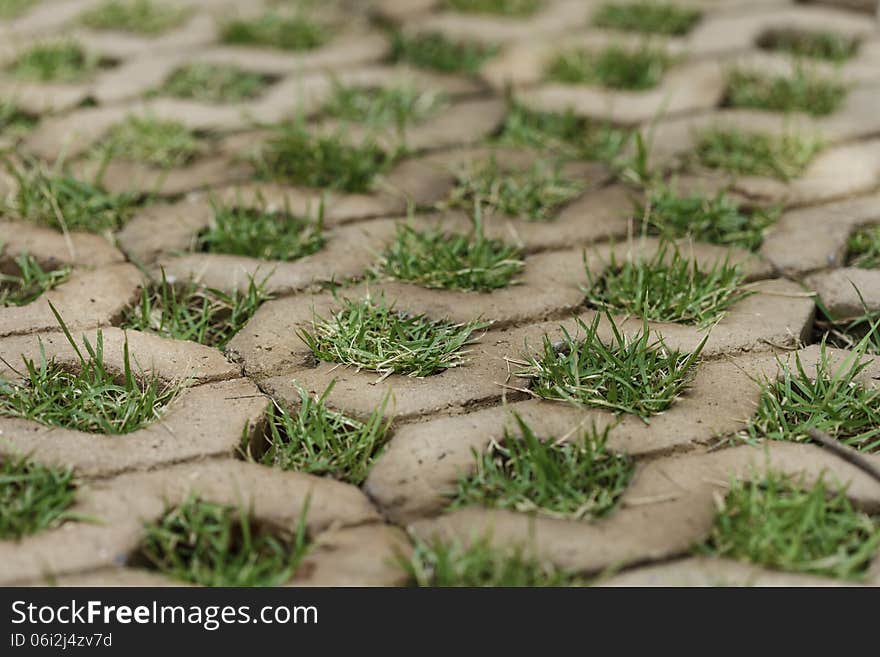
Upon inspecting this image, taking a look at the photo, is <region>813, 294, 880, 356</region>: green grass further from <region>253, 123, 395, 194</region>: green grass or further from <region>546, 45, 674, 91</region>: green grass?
<region>546, 45, 674, 91</region>: green grass

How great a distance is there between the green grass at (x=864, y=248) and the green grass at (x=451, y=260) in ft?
2.07

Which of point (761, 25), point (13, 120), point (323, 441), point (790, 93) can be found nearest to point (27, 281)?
point (323, 441)

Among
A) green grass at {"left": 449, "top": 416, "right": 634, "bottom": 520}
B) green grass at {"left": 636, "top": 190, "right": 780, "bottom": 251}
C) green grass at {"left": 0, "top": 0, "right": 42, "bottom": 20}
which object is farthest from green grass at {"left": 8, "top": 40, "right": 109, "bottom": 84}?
green grass at {"left": 449, "top": 416, "right": 634, "bottom": 520}

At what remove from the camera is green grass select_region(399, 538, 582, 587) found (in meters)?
1.50

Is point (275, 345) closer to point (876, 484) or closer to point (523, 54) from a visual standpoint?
point (876, 484)

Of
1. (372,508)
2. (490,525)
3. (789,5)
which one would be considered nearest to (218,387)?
(372,508)

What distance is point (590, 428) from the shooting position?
69.7 inches

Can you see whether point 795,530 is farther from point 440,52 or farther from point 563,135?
point 440,52

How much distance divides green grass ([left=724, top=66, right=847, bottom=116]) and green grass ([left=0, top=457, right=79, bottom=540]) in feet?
6.28

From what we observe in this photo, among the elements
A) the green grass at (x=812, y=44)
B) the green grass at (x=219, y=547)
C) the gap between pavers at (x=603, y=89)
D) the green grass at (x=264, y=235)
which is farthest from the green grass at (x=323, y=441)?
the green grass at (x=812, y=44)

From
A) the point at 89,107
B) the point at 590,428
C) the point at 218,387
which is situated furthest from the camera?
the point at 89,107

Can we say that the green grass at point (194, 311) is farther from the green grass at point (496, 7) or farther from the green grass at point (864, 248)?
the green grass at point (496, 7)

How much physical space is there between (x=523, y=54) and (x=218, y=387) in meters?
1.67

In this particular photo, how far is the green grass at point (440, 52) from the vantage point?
318cm
